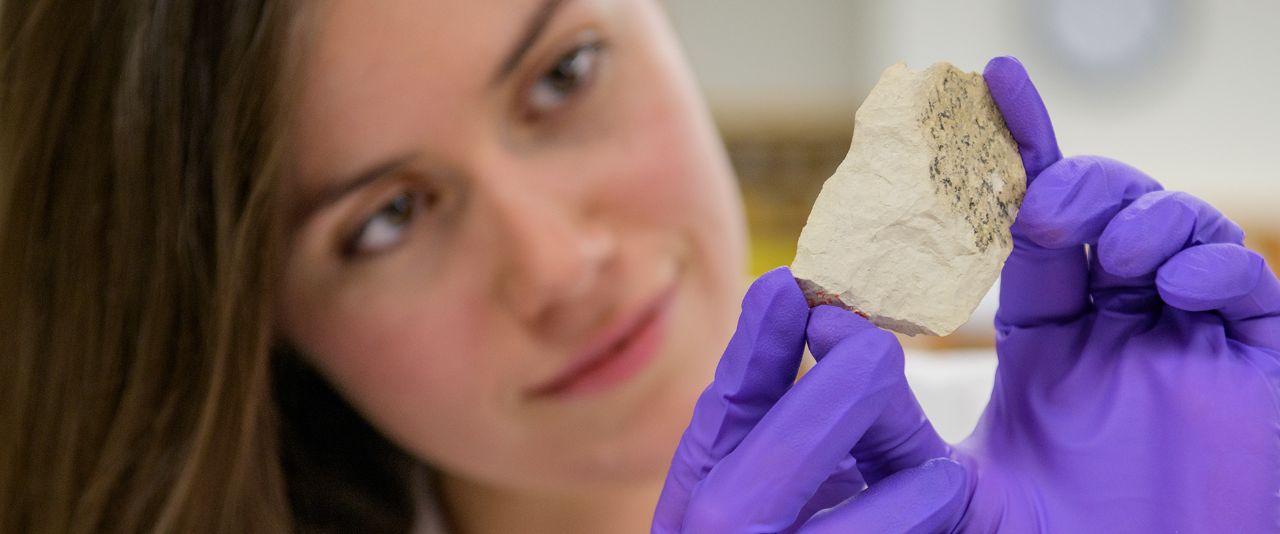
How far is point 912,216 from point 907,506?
0.18m

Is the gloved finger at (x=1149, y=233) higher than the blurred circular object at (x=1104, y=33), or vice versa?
the gloved finger at (x=1149, y=233)

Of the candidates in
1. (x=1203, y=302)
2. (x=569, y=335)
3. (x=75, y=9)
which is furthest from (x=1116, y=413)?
(x=75, y=9)

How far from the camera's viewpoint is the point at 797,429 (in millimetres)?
599

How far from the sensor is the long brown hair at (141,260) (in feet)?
2.61

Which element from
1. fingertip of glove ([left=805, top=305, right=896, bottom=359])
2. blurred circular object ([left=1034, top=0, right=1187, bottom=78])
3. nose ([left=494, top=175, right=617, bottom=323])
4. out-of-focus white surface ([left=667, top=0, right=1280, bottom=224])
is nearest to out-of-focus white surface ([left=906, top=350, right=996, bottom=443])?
nose ([left=494, top=175, right=617, bottom=323])

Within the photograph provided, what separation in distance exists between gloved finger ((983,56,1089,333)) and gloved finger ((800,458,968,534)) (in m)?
0.14

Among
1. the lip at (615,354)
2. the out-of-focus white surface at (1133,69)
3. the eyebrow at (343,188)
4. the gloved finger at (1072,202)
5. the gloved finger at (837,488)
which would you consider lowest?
the out-of-focus white surface at (1133,69)

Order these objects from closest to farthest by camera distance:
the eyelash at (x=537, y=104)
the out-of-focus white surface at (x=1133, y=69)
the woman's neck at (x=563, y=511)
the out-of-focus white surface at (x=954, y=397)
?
the eyelash at (x=537, y=104), the woman's neck at (x=563, y=511), the out-of-focus white surface at (x=954, y=397), the out-of-focus white surface at (x=1133, y=69)

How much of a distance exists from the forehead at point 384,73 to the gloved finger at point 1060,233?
1.41 ft

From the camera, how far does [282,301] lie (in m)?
0.89

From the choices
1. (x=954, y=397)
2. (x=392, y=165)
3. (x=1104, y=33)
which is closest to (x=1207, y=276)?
(x=392, y=165)

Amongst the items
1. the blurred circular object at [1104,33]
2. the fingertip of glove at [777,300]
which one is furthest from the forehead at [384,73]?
the blurred circular object at [1104,33]

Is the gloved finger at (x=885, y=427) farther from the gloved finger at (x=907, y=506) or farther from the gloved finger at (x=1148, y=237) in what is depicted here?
the gloved finger at (x=1148, y=237)

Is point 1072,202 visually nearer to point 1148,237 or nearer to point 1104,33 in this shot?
point 1148,237
